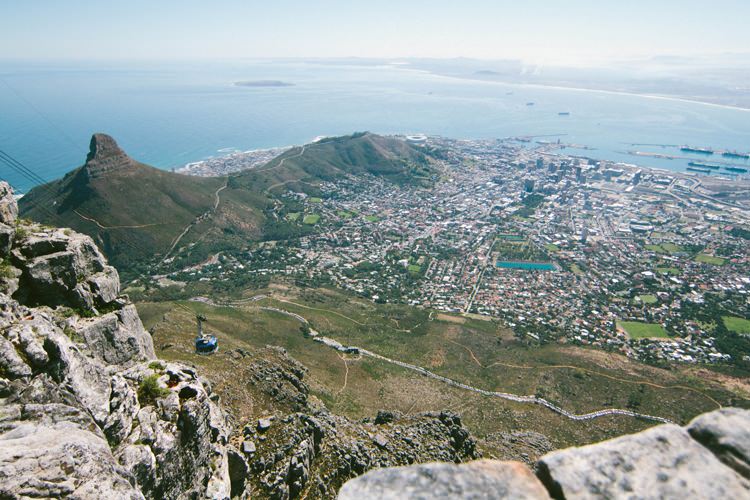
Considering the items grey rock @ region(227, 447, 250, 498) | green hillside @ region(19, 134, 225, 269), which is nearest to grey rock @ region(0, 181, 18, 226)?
grey rock @ region(227, 447, 250, 498)

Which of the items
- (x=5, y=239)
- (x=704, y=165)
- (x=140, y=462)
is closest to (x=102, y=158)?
(x=5, y=239)

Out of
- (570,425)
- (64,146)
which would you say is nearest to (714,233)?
(570,425)

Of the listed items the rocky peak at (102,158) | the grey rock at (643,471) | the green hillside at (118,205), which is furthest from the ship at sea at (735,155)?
the grey rock at (643,471)

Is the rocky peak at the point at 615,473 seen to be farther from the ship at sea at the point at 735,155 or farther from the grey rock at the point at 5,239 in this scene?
the ship at sea at the point at 735,155

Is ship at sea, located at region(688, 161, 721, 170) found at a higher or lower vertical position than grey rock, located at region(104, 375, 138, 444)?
lower

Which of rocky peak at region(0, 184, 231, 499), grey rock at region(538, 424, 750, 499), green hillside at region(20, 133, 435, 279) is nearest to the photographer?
grey rock at region(538, 424, 750, 499)

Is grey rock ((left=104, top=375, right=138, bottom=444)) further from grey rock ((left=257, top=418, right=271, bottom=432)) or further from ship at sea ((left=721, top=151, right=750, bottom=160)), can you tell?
ship at sea ((left=721, top=151, right=750, bottom=160))
